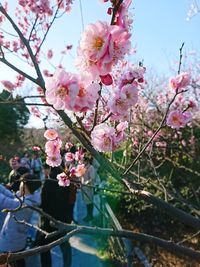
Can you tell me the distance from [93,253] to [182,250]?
5426mm

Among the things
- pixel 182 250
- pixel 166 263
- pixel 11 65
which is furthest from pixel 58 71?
pixel 166 263

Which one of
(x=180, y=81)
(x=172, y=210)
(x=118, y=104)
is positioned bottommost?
(x=172, y=210)

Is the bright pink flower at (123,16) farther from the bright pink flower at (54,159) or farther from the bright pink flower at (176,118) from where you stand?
the bright pink flower at (54,159)

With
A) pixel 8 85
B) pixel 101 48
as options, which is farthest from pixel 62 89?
pixel 8 85

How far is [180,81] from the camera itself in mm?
2699

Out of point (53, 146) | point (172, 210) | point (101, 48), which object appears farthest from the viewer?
point (53, 146)

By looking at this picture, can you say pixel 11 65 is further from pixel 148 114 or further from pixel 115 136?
pixel 148 114

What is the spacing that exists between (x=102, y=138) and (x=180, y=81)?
0.93 metres

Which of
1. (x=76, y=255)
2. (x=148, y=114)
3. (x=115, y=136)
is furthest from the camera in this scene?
(x=148, y=114)

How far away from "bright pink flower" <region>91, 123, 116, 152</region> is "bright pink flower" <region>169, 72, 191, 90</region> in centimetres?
82

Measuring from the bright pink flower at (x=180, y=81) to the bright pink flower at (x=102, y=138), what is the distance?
32.3 inches

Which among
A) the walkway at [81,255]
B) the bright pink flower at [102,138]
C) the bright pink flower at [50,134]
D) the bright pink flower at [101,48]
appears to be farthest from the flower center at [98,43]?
the walkway at [81,255]

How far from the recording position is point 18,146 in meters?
26.2

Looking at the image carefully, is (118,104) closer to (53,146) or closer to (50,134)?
(50,134)
